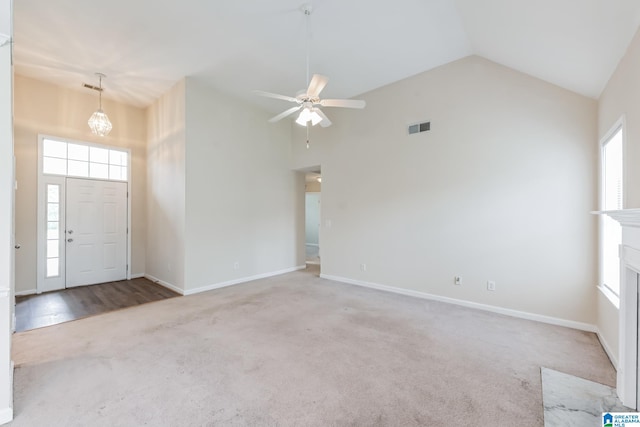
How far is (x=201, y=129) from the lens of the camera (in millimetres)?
4723

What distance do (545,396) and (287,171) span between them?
535 centimetres

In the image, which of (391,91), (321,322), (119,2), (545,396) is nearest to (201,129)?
(119,2)

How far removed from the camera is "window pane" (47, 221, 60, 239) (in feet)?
15.2

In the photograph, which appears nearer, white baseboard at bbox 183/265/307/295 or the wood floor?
the wood floor

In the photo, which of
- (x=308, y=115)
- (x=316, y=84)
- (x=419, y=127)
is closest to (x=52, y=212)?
(x=308, y=115)

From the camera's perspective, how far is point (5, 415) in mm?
1739

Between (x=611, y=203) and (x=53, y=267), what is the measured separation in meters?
7.75

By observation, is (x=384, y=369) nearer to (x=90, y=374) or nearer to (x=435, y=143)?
(x=90, y=374)

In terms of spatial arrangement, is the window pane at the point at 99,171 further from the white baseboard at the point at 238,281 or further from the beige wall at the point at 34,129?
the white baseboard at the point at 238,281

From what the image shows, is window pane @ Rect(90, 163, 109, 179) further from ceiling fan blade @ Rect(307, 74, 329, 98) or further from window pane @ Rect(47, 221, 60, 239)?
ceiling fan blade @ Rect(307, 74, 329, 98)

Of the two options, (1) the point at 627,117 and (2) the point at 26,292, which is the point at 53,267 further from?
(1) the point at 627,117

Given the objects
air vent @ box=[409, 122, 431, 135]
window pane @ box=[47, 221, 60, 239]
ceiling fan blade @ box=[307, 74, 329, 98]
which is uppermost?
air vent @ box=[409, 122, 431, 135]

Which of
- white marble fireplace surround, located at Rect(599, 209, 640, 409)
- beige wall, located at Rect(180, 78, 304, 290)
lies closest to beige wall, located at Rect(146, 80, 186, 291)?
beige wall, located at Rect(180, 78, 304, 290)

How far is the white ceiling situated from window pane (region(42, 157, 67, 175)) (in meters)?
1.28
